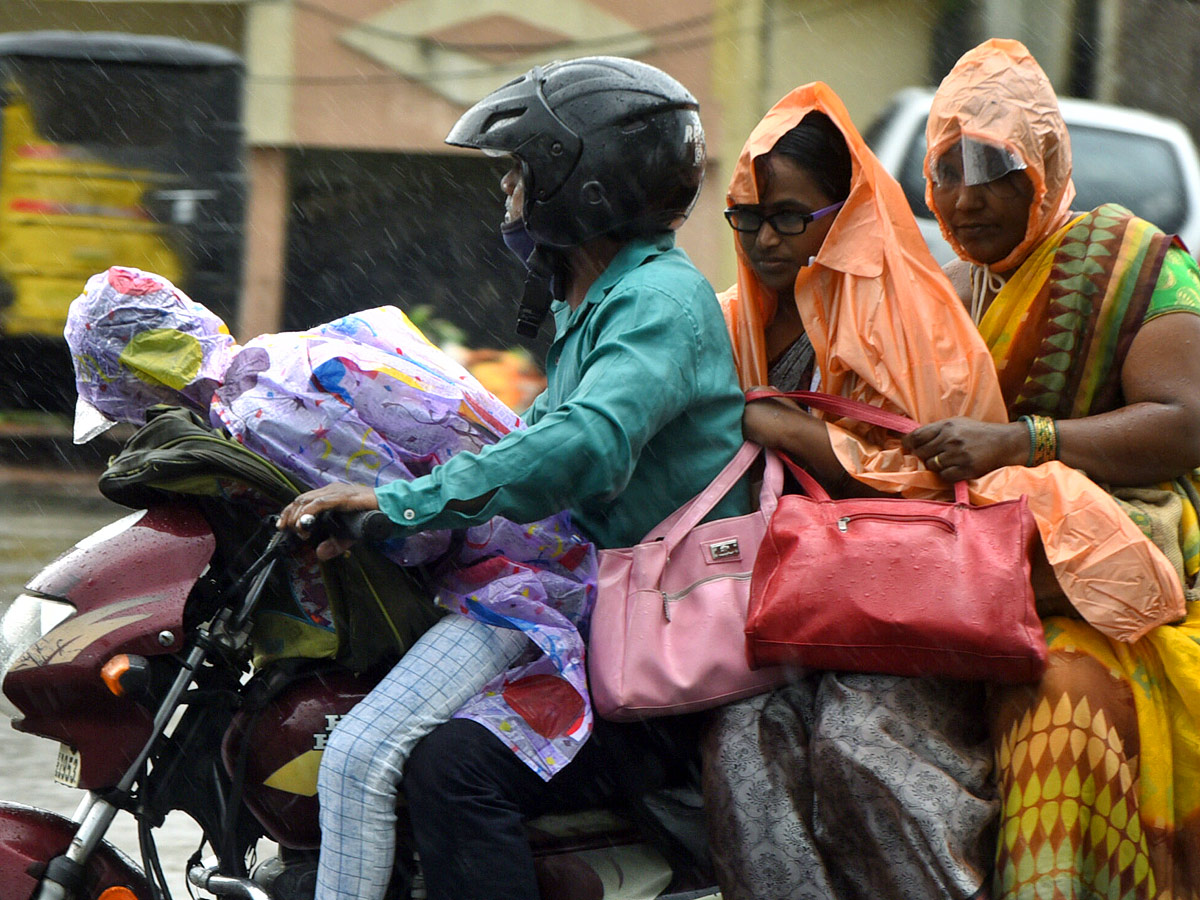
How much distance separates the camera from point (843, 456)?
2381 mm

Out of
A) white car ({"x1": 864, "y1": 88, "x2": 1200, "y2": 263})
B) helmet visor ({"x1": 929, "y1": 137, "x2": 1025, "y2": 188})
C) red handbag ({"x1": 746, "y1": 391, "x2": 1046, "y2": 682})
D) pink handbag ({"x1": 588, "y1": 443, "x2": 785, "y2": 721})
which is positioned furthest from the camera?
white car ({"x1": 864, "y1": 88, "x2": 1200, "y2": 263})

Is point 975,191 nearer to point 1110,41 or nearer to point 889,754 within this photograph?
point 889,754

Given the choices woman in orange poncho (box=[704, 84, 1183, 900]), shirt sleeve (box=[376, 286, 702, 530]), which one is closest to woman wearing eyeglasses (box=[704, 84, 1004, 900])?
woman in orange poncho (box=[704, 84, 1183, 900])

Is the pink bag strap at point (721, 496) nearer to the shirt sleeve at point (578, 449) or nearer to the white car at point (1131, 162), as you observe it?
the shirt sleeve at point (578, 449)

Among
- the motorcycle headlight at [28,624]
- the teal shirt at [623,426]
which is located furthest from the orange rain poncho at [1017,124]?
the motorcycle headlight at [28,624]

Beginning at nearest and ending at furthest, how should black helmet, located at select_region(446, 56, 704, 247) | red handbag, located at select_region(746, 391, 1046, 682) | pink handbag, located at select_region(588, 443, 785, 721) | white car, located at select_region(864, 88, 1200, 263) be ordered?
red handbag, located at select_region(746, 391, 1046, 682) < pink handbag, located at select_region(588, 443, 785, 721) < black helmet, located at select_region(446, 56, 704, 247) < white car, located at select_region(864, 88, 1200, 263)

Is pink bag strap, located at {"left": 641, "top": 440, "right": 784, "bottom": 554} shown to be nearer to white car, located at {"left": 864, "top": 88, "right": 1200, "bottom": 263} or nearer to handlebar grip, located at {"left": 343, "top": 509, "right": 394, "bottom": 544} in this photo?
handlebar grip, located at {"left": 343, "top": 509, "right": 394, "bottom": 544}

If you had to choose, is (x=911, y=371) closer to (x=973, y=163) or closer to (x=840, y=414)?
(x=840, y=414)

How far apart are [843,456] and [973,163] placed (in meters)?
0.62

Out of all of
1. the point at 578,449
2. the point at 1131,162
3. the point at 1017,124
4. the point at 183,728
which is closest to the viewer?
the point at 578,449

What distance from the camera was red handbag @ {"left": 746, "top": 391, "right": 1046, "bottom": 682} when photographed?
213 centimetres

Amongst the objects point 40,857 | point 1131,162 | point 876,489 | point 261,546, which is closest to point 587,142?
point 876,489

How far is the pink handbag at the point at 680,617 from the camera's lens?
7.34 ft

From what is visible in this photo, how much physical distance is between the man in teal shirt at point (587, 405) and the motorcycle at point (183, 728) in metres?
0.11
